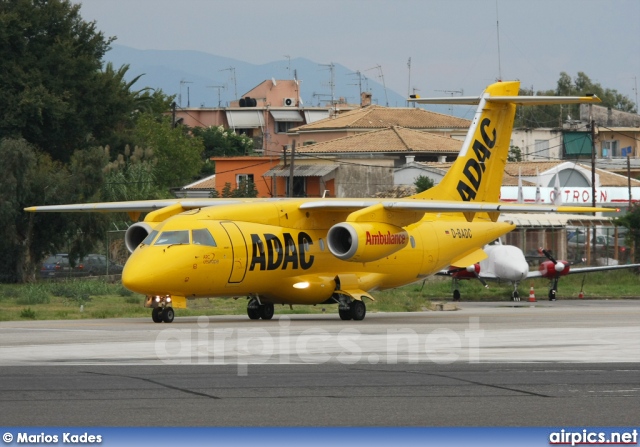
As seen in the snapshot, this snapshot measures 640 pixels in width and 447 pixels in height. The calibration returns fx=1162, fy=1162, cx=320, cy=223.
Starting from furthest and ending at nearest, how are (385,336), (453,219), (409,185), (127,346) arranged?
(409,185), (453,219), (385,336), (127,346)

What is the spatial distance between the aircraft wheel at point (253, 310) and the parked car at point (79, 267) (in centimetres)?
1958

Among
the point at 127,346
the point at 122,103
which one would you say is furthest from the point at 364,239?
the point at 122,103

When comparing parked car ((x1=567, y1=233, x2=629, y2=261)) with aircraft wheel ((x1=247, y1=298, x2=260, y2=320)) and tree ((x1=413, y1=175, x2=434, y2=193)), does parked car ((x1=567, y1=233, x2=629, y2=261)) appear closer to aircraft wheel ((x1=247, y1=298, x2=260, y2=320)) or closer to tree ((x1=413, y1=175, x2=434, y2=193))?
tree ((x1=413, y1=175, x2=434, y2=193))

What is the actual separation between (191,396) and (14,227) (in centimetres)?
3255

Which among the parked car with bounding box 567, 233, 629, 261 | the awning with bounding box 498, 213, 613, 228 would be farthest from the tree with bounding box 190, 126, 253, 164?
the awning with bounding box 498, 213, 613, 228

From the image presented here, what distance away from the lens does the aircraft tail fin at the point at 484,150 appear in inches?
1174

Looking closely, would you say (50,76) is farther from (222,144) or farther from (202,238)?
(222,144)

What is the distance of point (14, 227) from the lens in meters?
42.8

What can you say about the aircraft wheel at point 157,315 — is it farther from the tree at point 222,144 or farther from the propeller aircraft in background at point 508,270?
the tree at point 222,144

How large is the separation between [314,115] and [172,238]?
93867 millimetres

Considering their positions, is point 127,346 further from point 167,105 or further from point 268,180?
point 167,105

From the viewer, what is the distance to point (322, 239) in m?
27.4

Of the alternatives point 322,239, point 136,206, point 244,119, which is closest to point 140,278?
point 322,239

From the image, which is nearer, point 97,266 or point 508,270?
point 508,270
